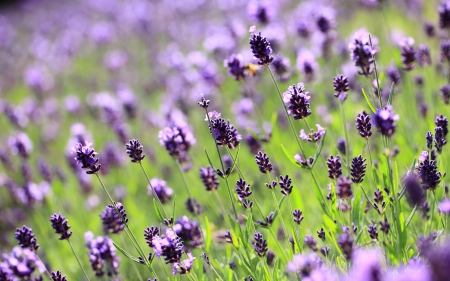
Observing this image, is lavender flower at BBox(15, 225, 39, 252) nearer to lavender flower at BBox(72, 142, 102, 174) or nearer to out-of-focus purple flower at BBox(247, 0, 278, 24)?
lavender flower at BBox(72, 142, 102, 174)

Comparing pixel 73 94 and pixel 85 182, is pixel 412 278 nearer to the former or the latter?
pixel 85 182

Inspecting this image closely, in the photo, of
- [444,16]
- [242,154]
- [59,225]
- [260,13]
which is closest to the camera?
[59,225]

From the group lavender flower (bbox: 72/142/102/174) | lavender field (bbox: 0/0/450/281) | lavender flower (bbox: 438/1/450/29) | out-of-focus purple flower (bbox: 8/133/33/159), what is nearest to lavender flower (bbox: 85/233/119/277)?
lavender field (bbox: 0/0/450/281)

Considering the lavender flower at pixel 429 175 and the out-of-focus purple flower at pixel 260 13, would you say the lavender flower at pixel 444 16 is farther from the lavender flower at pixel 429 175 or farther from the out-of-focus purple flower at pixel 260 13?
the lavender flower at pixel 429 175

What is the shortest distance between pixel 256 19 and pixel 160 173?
2.02 m

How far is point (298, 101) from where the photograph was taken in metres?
2.41

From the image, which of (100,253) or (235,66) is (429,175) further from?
(100,253)

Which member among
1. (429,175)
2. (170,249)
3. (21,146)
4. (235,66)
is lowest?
(429,175)

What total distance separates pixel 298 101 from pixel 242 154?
2.80 m

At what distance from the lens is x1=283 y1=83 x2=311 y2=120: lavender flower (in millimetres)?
2398

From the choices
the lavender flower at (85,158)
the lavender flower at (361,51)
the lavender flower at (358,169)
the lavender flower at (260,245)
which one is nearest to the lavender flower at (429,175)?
the lavender flower at (358,169)

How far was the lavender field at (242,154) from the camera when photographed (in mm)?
2371

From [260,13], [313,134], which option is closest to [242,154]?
[260,13]

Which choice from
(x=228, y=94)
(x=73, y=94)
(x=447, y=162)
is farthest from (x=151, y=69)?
(x=447, y=162)
